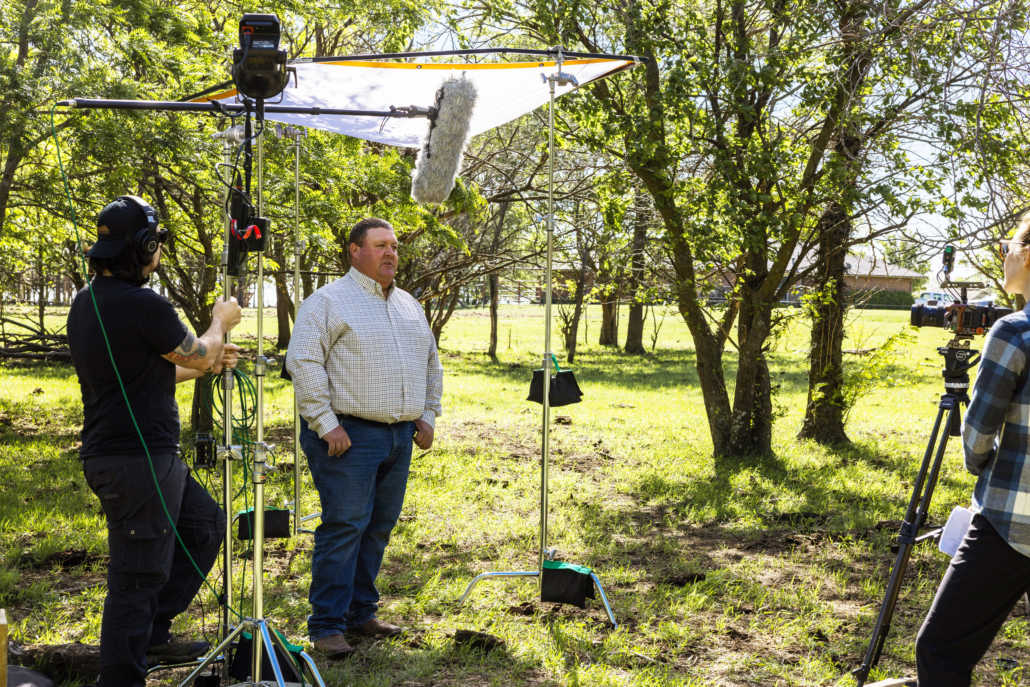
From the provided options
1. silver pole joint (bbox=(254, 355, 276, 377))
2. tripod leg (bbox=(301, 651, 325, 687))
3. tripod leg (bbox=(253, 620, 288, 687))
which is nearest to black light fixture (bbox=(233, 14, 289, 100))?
silver pole joint (bbox=(254, 355, 276, 377))

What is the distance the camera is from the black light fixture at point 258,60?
2.78m

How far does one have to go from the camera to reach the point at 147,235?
2.85m

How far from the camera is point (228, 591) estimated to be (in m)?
3.13

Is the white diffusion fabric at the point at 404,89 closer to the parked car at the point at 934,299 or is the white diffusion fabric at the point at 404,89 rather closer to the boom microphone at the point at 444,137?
the boom microphone at the point at 444,137

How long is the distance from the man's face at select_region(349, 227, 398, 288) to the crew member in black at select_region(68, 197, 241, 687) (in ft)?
3.37

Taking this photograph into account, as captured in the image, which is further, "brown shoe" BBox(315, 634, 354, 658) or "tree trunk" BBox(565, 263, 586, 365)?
"tree trunk" BBox(565, 263, 586, 365)

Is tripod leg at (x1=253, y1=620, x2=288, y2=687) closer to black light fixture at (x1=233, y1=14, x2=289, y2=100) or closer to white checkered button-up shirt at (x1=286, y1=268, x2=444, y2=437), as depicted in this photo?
white checkered button-up shirt at (x1=286, y1=268, x2=444, y2=437)

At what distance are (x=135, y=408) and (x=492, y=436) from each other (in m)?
6.80

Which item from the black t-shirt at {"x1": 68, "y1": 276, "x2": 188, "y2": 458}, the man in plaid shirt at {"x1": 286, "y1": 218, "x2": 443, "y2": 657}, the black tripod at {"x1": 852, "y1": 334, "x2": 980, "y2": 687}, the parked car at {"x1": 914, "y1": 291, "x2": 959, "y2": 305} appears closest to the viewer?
the black t-shirt at {"x1": 68, "y1": 276, "x2": 188, "y2": 458}

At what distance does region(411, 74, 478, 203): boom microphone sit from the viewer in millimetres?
3805

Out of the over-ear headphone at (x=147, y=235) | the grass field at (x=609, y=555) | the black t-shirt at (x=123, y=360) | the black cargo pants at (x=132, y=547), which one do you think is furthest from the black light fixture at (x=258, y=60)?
the grass field at (x=609, y=555)

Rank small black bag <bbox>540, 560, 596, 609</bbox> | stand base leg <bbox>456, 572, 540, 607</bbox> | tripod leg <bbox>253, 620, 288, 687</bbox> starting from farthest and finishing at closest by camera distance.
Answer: stand base leg <bbox>456, 572, 540, 607</bbox> → small black bag <bbox>540, 560, 596, 609</bbox> → tripod leg <bbox>253, 620, 288, 687</bbox>

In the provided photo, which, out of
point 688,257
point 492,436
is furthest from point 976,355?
point 492,436

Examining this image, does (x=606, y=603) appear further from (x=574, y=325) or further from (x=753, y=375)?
(x=574, y=325)
